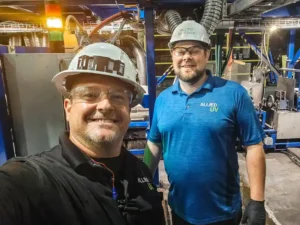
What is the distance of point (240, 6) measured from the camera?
252cm

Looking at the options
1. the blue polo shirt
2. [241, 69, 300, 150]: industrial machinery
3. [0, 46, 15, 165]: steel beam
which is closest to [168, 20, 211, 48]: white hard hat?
the blue polo shirt

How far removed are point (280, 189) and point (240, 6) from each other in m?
2.48

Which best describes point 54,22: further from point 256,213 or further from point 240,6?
point 256,213

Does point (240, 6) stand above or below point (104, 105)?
above

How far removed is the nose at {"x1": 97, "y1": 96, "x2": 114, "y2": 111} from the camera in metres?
0.93

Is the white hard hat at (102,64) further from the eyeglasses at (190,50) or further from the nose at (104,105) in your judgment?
the eyeglasses at (190,50)

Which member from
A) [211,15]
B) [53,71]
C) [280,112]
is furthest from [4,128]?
[280,112]

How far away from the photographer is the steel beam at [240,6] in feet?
7.44

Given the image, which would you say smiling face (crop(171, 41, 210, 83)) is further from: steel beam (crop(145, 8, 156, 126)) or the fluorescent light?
the fluorescent light

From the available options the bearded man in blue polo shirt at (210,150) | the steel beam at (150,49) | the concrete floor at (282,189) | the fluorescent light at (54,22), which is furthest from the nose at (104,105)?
the concrete floor at (282,189)

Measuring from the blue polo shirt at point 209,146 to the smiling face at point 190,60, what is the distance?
108 millimetres

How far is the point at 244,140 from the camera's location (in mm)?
1565

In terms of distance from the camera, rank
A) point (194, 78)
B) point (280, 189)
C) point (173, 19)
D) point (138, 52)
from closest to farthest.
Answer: point (194, 78), point (173, 19), point (280, 189), point (138, 52)

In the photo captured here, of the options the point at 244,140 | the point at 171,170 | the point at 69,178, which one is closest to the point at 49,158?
the point at 69,178
